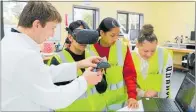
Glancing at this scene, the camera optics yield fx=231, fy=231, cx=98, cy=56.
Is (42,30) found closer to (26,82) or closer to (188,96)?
(26,82)

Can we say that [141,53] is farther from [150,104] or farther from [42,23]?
[42,23]

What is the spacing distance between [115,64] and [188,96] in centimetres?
45

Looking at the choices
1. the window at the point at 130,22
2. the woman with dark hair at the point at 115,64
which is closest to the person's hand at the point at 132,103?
the woman with dark hair at the point at 115,64

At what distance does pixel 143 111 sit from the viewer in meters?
1.19

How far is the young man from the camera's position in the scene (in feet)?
2.63

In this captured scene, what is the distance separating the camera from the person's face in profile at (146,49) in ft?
5.26

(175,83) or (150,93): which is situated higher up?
(150,93)

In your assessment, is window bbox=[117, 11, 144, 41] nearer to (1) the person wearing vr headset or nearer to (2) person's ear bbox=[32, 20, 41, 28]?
(1) the person wearing vr headset

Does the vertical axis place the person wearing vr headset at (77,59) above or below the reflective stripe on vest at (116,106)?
above

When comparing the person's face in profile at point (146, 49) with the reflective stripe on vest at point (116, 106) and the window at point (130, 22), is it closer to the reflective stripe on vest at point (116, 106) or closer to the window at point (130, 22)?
the reflective stripe on vest at point (116, 106)

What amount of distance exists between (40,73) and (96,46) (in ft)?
2.10

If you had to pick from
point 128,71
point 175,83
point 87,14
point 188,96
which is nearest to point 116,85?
point 128,71

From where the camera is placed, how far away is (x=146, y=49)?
1619 millimetres

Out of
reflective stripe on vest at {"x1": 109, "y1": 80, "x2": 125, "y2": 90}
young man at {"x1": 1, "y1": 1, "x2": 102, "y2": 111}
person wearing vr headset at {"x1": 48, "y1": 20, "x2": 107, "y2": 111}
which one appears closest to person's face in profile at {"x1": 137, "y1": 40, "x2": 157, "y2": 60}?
reflective stripe on vest at {"x1": 109, "y1": 80, "x2": 125, "y2": 90}
